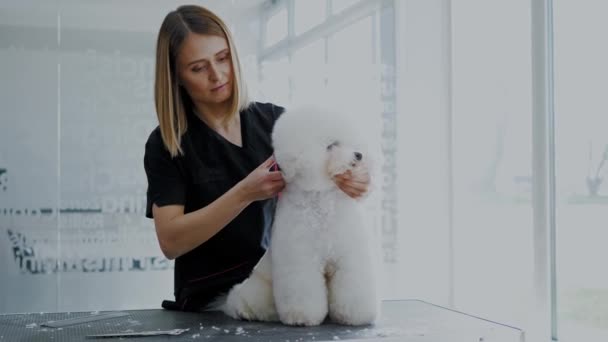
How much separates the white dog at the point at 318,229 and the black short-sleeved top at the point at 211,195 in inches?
10.4

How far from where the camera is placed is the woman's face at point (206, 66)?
1.37m

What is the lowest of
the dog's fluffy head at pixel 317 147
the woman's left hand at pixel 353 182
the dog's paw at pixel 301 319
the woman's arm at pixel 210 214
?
the dog's paw at pixel 301 319

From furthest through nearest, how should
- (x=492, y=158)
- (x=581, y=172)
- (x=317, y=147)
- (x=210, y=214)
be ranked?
Result: (x=492, y=158), (x=581, y=172), (x=210, y=214), (x=317, y=147)

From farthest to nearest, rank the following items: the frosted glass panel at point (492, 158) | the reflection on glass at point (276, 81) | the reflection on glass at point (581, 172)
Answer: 1. the reflection on glass at point (276, 81)
2. the frosted glass panel at point (492, 158)
3. the reflection on glass at point (581, 172)

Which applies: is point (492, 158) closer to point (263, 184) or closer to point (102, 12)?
point (102, 12)

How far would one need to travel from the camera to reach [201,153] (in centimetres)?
144

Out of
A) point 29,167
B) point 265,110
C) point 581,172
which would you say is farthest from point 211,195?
point 29,167

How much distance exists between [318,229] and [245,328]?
0.73 feet

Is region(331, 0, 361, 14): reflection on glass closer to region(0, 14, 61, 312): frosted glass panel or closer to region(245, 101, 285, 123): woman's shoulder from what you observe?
region(0, 14, 61, 312): frosted glass panel

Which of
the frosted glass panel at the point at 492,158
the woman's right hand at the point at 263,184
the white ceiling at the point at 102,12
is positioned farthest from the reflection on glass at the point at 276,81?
the woman's right hand at the point at 263,184

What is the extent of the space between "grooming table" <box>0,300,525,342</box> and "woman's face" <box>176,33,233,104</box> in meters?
0.46

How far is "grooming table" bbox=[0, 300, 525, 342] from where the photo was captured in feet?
3.68

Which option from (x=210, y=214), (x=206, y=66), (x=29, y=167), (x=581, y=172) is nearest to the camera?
(x=210, y=214)

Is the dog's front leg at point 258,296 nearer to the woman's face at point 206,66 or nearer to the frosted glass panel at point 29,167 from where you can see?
the woman's face at point 206,66
